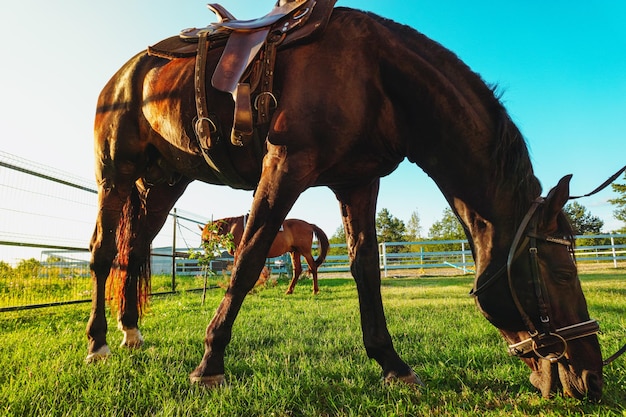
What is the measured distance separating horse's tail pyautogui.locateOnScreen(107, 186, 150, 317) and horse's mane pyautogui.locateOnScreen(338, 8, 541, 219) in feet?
9.19

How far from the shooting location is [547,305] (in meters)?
1.54

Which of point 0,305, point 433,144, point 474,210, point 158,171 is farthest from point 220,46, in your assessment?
point 0,305

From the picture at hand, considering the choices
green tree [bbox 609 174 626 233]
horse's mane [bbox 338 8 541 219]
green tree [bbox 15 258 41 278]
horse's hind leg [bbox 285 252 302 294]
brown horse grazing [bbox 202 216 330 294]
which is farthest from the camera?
green tree [bbox 609 174 626 233]

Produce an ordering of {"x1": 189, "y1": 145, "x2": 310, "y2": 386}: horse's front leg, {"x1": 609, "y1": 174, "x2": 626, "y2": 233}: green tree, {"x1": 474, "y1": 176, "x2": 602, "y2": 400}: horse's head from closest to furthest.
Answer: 1. {"x1": 474, "y1": 176, "x2": 602, "y2": 400}: horse's head
2. {"x1": 189, "y1": 145, "x2": 310, "y2": 386}: horse's front leg
3. {"x1": 609, "y1": 174, "x2": 626, "y2": 233}: green tree

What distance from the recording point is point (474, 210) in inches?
70.8

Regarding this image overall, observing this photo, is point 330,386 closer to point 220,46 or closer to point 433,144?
point 433,144

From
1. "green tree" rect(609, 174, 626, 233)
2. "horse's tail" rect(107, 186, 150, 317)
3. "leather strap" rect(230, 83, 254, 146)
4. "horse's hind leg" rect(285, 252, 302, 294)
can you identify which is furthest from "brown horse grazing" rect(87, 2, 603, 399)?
"green tree" rect(609, 174, 626, 233)

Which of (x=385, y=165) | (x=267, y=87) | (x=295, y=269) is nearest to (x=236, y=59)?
(x=267, y=87)

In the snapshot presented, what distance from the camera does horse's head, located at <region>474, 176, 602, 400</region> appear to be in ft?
4.89

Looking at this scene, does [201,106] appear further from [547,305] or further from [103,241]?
[547,305]

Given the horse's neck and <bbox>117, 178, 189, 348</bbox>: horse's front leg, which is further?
<bbox>117, 178, 189, 348</bbox>: horse's front leg

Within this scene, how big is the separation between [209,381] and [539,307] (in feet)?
5.11

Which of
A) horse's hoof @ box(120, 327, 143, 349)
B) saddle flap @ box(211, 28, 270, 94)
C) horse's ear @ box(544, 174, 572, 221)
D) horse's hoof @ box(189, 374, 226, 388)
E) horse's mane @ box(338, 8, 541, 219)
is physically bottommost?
horse's hoof @ box(120, 327, 143, 349)

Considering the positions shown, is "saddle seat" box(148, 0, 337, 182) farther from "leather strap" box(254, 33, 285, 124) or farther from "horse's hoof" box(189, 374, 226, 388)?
"horse's hoof" box(189, 374, 226, 388)
